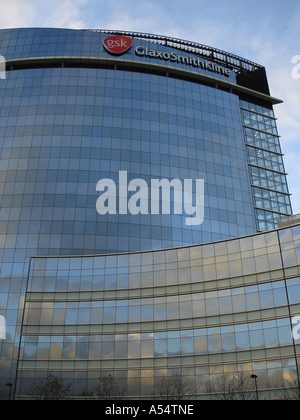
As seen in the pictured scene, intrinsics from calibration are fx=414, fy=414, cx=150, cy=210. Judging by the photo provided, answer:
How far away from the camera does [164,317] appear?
180 ft

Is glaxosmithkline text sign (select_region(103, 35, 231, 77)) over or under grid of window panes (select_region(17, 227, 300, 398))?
over

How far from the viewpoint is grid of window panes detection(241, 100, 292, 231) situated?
90.2 metres

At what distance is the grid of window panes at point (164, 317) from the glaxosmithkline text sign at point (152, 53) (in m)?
55.9

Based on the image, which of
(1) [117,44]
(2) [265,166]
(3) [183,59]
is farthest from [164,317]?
(1) [117,44]

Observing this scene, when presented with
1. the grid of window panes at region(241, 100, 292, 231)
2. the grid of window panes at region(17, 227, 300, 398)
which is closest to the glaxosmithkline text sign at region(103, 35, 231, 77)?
the grid of window panes at region(241, 100, 292, 231)

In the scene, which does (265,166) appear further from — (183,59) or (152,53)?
(152,53)

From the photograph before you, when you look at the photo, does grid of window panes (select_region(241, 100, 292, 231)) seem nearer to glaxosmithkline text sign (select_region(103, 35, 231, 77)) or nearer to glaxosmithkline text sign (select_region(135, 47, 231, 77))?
glaxosmithkline text sign (select_region(135, 47, 231, 77))

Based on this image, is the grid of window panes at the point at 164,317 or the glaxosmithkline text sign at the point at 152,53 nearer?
the grid of window panes at the point at 164,317

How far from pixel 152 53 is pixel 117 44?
8.38 metres

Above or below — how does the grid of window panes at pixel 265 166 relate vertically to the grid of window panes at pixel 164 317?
above

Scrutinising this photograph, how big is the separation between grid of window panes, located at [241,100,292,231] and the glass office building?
37cm

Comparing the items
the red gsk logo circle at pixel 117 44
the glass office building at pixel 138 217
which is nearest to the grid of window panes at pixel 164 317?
the glass office building at pixel 138 217

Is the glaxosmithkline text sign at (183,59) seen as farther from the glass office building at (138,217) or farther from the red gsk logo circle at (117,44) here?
the red gsk logo circle at (117,44)

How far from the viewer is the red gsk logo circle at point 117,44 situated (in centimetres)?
9519
